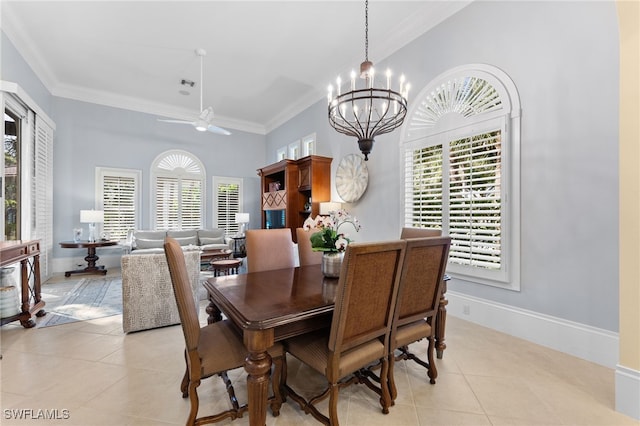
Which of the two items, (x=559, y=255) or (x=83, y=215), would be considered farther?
(x=83, y=215)

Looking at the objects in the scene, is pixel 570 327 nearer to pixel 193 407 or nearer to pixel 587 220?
pixel 587 220

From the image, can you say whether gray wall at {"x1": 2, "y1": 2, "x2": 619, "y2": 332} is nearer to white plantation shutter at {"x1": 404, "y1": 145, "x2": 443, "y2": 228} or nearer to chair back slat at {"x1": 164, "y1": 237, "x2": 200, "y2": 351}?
white plantation shutter at {"x1": 404, "y1": 145, "x2": 443, "y2": 228}

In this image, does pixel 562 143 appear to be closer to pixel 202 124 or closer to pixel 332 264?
pixel 332 264

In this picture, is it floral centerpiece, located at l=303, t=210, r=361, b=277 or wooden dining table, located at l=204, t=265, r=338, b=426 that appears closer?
wooden dining table, located at l=204, t=265, r=338, b=426

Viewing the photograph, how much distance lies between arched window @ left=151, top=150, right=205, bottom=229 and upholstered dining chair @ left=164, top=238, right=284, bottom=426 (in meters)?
5.80

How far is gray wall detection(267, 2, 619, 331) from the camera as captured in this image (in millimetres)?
2217

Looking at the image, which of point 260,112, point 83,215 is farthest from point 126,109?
point 260,112

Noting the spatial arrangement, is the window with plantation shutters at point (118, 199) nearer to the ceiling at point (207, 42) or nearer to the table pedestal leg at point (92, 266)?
the table pedestal leg at point (92, 266)

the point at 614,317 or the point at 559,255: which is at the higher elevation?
the point at 559,255

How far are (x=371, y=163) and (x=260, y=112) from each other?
3.77m

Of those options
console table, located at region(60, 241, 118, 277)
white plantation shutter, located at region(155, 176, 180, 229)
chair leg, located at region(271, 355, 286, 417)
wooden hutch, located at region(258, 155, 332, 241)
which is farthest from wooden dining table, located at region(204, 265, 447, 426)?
white plantation shutter, located at region(155, 176, 180, 229)

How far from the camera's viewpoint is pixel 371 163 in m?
4.32

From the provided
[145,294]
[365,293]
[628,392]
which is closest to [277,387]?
[365,293]

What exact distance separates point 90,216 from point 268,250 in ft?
15.9
